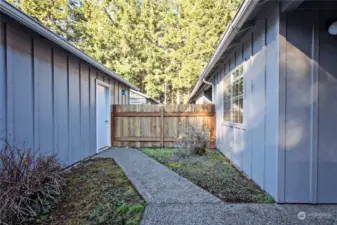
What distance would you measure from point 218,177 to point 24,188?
3.23 m

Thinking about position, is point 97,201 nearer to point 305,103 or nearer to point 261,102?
point 261,102

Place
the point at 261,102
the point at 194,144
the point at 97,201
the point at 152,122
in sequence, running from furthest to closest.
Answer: the point at 152,122
the point at 194,144
the point at 261,102
the point at 97,201

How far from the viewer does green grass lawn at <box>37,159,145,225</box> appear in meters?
2.45

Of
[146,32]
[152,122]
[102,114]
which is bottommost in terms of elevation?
[152,122]

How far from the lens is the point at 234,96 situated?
16.3ft

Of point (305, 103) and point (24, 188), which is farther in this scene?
point (305, 103)

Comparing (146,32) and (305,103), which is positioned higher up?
(146,32)

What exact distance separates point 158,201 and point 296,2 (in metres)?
3.26

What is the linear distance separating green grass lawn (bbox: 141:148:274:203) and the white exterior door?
90.2 inches

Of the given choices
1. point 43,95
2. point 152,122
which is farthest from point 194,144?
point 43,95

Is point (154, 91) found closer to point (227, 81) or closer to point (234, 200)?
point (227, 81)

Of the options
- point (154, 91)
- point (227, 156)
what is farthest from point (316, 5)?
point (154, 91)

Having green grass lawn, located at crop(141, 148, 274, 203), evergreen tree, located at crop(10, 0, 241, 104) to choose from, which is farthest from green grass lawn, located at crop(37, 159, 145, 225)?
evergreen tree, located at crop(10, 0, 241, 104)

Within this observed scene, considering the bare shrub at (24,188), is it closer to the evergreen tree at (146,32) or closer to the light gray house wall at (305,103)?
the light gray house wall at (305,103)
